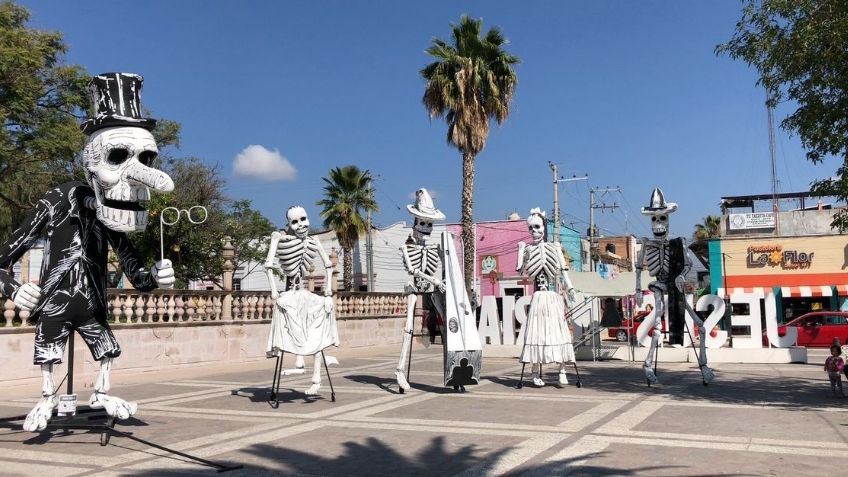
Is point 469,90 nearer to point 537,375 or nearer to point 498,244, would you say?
point 537,375

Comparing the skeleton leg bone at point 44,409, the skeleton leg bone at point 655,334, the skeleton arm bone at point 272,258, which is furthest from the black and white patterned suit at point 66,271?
the skeleton leg bone at point 655,334

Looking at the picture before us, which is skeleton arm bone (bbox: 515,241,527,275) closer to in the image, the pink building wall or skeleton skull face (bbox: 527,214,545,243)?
skeleton skull face (bbox: 527,214,545,243)

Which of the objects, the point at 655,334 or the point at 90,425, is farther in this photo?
the point at 655,334

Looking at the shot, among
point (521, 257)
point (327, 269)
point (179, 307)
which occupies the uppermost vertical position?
point (521, 257)

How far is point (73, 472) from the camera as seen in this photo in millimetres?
6004

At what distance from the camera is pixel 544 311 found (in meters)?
12.0

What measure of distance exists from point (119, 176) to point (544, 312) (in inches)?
283

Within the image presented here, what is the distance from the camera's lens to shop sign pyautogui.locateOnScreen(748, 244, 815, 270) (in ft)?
114

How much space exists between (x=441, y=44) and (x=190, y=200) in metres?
13.1

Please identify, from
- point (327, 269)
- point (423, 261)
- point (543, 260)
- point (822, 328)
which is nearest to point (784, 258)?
point (822, 328)

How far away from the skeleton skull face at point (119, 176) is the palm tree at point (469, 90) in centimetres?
1817

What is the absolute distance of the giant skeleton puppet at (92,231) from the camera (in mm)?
7066

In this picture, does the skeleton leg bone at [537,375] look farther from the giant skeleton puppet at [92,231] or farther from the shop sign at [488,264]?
the shop sign at [488,264]

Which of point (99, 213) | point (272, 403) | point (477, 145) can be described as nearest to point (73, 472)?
point (99, 213)
